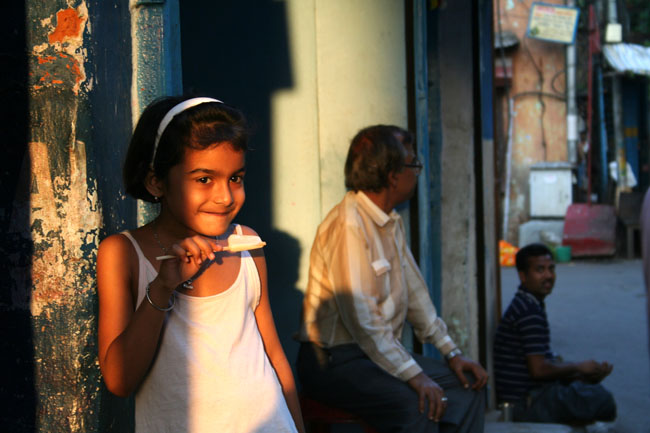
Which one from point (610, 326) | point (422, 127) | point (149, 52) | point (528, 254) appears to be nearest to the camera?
point (149, 52)

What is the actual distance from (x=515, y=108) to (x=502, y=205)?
182 centimetres

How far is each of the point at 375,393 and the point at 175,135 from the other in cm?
150

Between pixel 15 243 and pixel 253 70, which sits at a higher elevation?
pixel 253 70

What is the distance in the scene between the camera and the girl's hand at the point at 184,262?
1.31m

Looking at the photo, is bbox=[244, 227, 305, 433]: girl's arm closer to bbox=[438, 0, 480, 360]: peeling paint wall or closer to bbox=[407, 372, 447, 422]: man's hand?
bbox=[407, 372, 447, 422]: man's hand

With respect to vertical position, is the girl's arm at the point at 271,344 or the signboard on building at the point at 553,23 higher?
the signboard on building at the point at 553,23

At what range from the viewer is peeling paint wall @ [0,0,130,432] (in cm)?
147

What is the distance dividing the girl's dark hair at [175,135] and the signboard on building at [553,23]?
11996 mm

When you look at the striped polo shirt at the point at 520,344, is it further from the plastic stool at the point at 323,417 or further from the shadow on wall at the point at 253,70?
the plastic stool at the point at 323,417

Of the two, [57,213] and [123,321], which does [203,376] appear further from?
[57,213]

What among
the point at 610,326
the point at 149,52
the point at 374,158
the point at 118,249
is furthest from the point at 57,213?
the point at 610,326

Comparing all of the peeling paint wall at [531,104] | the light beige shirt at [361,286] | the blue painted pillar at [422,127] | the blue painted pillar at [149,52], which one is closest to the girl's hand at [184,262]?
A: the blue painted pillar at [149,52]

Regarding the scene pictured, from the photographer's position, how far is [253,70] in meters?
3.25

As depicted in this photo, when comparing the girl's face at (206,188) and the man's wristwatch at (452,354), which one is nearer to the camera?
the girl's face at (206,188)
